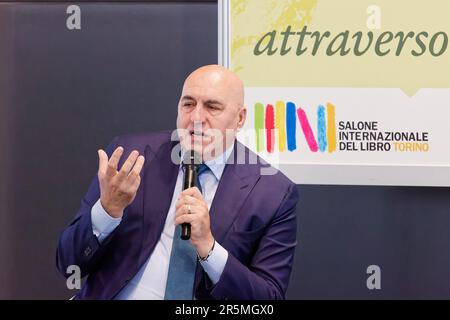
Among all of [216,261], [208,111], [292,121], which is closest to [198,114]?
[208,111]

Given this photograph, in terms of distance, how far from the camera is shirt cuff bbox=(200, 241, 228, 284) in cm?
157

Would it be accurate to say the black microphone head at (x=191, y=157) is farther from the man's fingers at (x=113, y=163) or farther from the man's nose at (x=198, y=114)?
the man's fingers at (x=113, y=163)

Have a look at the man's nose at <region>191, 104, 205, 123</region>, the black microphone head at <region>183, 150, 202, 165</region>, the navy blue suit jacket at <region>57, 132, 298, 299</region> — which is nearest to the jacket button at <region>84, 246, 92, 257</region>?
the navy blue suit jacket at <region>57, 132, 298, 299</region>

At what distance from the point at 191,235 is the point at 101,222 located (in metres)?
0.26

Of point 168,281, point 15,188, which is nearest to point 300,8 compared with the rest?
point 168,281

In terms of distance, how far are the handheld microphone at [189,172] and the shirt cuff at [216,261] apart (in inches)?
4.3

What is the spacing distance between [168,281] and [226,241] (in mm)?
193

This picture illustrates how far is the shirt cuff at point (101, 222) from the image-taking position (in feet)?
5.30

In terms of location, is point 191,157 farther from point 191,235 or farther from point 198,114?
point 191,235

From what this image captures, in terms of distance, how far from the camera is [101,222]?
64.0 inches

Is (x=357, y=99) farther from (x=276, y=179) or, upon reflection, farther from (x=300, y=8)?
(x=276, y=179)

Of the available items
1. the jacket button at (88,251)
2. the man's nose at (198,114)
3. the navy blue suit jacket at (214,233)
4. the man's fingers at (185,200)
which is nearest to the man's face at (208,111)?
the man's nose at (198,114)

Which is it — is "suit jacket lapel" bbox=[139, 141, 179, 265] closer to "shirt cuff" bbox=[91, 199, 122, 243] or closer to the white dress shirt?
the white dress shirt
